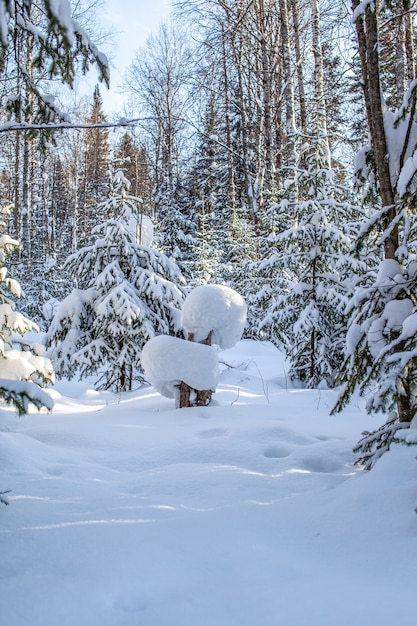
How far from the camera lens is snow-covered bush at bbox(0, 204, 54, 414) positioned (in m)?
2.30

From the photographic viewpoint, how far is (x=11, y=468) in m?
2.96

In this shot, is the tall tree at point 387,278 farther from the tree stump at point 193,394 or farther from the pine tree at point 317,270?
the pine tree at point 317,270

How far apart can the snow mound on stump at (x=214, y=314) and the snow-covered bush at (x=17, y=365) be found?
1819 millimetres

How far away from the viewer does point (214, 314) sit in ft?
17.2

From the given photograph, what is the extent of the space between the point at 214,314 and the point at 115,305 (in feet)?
7.24

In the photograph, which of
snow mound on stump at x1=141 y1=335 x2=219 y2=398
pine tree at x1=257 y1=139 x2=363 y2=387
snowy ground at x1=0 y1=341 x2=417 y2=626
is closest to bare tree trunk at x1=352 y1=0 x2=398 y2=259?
snowy ground at x1=0 y1=341 x2=417 y2=626

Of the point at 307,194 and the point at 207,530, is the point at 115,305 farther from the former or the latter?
the point at 207,530

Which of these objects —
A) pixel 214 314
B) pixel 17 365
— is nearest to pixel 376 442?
pixel 214 314

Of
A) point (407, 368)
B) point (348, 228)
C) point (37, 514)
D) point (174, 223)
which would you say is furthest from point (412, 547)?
point (174, 223)

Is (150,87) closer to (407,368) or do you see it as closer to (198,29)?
(198,29)

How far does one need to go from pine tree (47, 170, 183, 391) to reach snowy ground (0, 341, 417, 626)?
10.3 feet

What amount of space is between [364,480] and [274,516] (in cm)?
58

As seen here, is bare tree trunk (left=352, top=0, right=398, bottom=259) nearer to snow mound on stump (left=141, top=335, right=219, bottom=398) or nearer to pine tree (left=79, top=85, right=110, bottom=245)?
snow mound on stump (left=141, top=335, right=219, bottom=398)

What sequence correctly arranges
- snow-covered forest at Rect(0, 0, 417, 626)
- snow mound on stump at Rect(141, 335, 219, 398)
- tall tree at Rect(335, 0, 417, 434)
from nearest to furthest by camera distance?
1. tall tree at Rect(335, 0, 417, 434)
2. snow-covered forest at Rect(0, 0, 417, 626)
3. snow mound on stump at Rect(141, 335, 219, 398)
